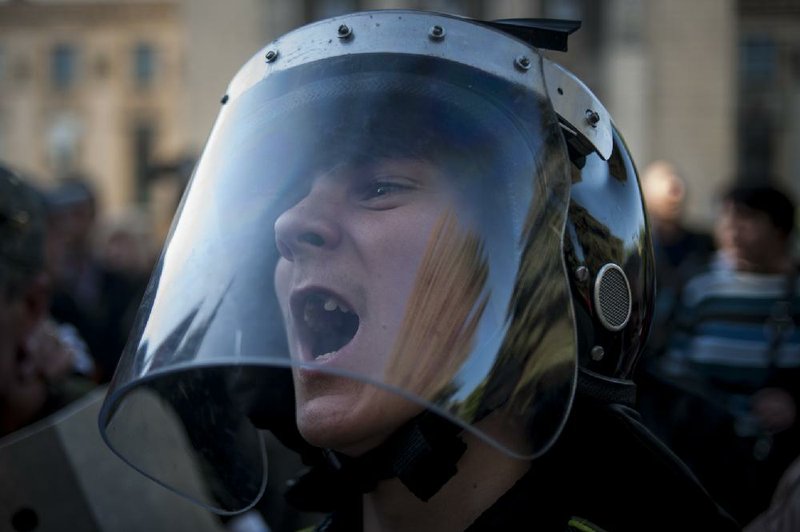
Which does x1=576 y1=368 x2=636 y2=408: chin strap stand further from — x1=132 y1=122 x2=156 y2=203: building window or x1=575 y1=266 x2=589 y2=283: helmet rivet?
x1=132 y1=122 x2=156 y2=203: building window

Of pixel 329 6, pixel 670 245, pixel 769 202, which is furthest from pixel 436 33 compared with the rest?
pixel 329 6

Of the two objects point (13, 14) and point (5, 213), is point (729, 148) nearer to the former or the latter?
point (5, 213)

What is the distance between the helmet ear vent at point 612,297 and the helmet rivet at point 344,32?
443 mm

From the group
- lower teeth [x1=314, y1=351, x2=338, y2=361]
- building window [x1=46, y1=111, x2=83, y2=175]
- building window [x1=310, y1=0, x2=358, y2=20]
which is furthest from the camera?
building window [x1=46, y1=111, x2=83, y2=175]

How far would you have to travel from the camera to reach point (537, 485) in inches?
60.0

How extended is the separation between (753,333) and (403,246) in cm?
303

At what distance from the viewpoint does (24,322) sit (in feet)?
8.34

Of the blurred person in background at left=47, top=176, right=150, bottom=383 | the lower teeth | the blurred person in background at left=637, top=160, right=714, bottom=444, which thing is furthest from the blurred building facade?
the lower teeth

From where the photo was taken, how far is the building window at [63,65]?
147 ft

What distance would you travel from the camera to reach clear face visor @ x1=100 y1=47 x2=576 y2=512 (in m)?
1.34

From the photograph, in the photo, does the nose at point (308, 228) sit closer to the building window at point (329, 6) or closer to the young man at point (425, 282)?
the young man at point (425, 282)

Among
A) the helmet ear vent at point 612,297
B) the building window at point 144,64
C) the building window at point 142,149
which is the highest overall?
the helmet ear vent at point 612,297

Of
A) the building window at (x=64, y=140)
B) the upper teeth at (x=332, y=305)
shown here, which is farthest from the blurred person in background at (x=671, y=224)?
the building window at (x=64, y=140)

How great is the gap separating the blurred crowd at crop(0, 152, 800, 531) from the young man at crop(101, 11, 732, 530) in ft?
1.19
